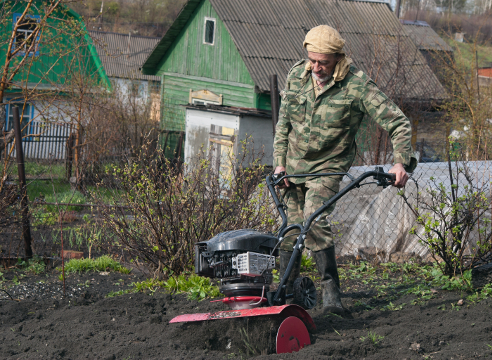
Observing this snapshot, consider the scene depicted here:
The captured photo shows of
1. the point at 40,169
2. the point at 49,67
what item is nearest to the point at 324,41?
the point at 49,67

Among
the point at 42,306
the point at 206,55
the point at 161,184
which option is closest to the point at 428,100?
the point at 206,55

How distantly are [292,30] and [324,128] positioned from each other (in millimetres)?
14398

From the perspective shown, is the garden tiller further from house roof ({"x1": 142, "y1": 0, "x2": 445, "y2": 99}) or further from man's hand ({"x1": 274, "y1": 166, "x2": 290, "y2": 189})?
house roof ({"x1": 142, "y1": 0, "x2": 445, "y2": 99})

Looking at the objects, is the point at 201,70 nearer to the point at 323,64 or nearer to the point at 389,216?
the point at 389,216

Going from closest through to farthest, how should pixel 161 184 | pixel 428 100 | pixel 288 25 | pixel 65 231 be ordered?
pixel 161 184
pixel 65 231
pixel 428 100
pixel 288 25

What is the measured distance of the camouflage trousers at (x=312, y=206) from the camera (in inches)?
155

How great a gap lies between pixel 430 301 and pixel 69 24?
5.78 meters

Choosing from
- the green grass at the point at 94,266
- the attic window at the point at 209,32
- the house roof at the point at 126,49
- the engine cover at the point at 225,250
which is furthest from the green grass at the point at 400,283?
the house roof at the point at 126,49

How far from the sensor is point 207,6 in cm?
1862

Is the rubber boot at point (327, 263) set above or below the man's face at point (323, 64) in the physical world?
below

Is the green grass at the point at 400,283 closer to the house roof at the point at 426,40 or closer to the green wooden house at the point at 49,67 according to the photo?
the green wooden house at the point at 49,67

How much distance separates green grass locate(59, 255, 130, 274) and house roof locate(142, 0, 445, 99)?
10.2 metres

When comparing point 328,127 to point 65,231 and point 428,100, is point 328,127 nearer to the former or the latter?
point 65,231

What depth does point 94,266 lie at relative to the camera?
600 centimetres
